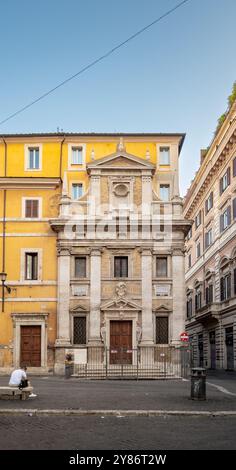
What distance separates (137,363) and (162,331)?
4.86m

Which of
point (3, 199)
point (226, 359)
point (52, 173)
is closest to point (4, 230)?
point (3, 199)

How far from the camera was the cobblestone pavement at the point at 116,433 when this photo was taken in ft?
36.2

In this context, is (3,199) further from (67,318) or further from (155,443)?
(155,443)

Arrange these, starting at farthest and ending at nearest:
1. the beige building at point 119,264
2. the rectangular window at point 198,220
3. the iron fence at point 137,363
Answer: the rectangular window at point 198,220, the beige building at point 119,264, the iron fence at point 137,363

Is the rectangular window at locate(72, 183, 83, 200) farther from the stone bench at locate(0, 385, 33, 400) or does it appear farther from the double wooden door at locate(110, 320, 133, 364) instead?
the stone bench at locate(0, 385, 33, 400)

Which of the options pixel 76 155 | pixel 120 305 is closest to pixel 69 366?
pixel 120 305

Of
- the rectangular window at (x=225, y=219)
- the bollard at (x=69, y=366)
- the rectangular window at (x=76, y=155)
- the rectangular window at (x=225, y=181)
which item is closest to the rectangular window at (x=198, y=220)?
the rectangular window at (x=225, y=181)

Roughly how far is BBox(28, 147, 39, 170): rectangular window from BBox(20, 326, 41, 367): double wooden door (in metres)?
10.7

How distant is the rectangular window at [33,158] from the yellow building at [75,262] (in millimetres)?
264

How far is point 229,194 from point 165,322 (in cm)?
1101

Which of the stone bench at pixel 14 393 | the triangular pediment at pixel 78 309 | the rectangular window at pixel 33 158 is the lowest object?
the stone bench at pixel 14 393

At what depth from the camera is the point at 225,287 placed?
46.7 m

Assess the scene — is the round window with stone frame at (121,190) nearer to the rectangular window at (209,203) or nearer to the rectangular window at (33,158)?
the rectangular window at (33,158)

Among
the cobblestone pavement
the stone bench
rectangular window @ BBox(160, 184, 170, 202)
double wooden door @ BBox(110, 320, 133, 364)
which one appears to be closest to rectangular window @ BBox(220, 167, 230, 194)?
rectangular window @ BBox(160, 184, 170, 202)
